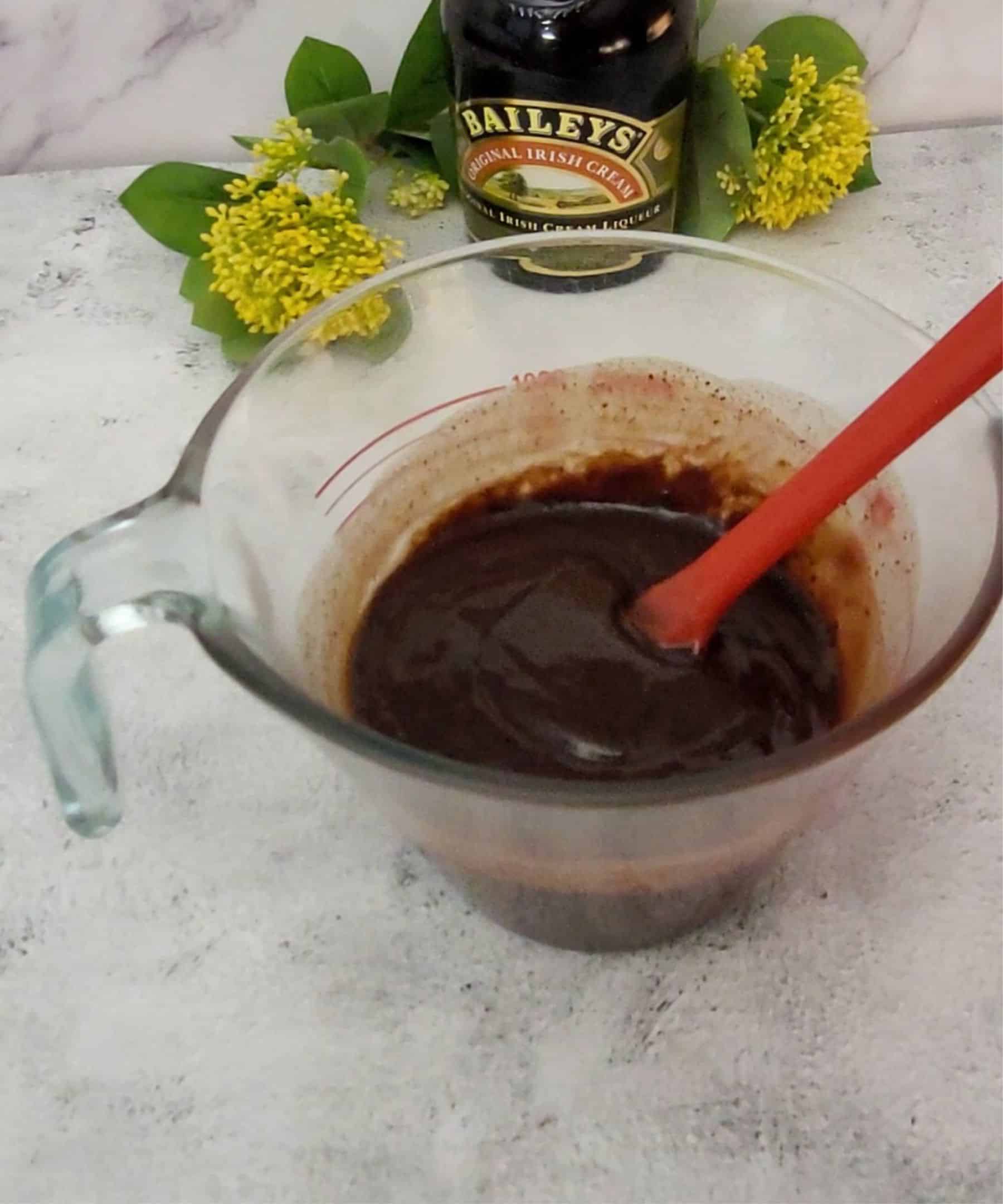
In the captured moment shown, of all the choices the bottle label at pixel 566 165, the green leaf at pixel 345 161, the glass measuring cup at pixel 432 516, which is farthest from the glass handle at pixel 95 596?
the green leaf at pixel 345 161

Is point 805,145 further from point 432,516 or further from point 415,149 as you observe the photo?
point 432,516

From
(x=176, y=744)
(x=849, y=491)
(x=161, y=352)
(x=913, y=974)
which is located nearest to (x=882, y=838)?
(x=913, y=974)

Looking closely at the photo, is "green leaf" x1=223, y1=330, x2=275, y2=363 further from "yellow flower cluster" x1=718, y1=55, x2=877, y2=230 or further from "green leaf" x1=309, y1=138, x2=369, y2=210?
"yellow flower cluster" x1=718, y1=55, x2=877, y2=230

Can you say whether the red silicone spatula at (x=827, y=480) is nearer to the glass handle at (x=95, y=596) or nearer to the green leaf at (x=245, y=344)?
the glass handle at (x=95, y=596)

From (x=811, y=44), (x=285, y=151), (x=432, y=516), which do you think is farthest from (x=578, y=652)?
(x=811, y=44)

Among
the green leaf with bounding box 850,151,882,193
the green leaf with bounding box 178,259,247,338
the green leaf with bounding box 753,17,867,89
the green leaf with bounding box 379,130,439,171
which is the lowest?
the green leaf with bounding box 178,259,247,338

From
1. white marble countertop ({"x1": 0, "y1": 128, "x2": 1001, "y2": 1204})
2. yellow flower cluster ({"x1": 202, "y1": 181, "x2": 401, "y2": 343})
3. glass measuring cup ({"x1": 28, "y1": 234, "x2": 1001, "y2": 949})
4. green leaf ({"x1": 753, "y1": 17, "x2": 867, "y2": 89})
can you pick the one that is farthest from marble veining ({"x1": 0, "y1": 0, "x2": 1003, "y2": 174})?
white marble countertop ({"x1": 0, "y1": 128, "x2": 1001, "y2": 1204})

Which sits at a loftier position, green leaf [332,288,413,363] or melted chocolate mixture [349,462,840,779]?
green leaf [332,288,413,363]

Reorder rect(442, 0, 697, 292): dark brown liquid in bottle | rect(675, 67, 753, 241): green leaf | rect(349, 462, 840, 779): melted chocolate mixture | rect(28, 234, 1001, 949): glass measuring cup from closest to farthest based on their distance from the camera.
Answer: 1. rect(28, 234, 1001, 949): glass measuring cup
2. rect(349, 462, 840, 779): melted chocolate mixture
3. rect(442, 0, 697, 292): dark brown liquid in bottle
4. rect(675, 67, 753, 241): green leaf
